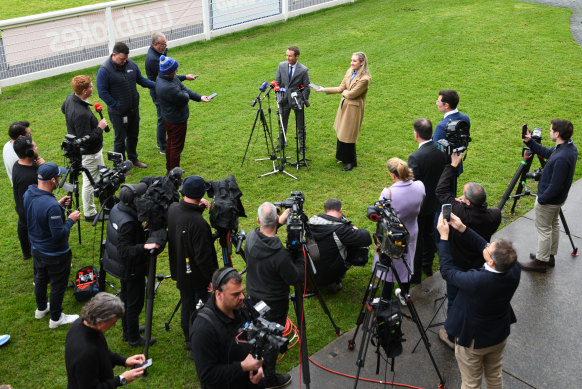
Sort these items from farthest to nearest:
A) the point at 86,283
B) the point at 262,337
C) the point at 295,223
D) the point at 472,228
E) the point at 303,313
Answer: the point at 86,283 < the point at 472,228 < the point at 303,313 < the point at 295,223 < the point at 262,337

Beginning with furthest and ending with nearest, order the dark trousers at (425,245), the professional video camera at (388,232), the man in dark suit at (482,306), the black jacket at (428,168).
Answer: the dark trousers at (425,245) → the black jacket at (428,168) → the professional video camera at (388,232) → the man in dark suit at (482,306)

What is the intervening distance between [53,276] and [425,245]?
4.59 meters

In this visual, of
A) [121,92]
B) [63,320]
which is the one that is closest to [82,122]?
[121,92]

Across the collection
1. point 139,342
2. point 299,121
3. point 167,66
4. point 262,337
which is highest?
point 167,66

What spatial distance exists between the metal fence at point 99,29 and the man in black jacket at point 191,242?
8854 millimetres

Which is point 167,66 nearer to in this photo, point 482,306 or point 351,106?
point 351,106

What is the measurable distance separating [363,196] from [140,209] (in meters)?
4.37

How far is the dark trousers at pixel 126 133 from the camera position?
917 cm

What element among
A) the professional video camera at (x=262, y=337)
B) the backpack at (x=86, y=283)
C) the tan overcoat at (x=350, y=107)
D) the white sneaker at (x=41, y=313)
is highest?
the professional video camera at (x=262, y=337)

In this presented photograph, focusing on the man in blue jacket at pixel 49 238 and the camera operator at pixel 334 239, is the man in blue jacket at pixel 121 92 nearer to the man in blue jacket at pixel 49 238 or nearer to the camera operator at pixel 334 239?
the man in blue jacket at pixel 49 238

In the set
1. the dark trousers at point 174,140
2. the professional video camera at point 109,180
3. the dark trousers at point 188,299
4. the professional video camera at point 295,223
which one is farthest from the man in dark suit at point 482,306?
the dark trousers at point 174,140

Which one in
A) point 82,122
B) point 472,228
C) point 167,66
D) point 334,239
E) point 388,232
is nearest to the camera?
point 388,232

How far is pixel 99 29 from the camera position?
43.1 ft

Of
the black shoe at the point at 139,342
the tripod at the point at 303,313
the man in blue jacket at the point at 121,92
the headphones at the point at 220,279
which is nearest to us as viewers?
the headphones at the point at 220,279
